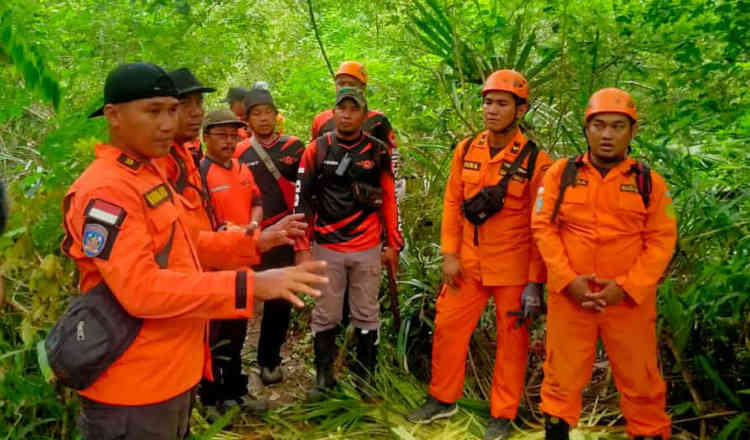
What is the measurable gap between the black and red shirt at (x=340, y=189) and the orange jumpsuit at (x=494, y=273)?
0.67 m

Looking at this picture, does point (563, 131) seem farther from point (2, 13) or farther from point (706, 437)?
point (2, 13)

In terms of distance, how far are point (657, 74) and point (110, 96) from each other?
360cm

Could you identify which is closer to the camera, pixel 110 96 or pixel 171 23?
pixel 110 96

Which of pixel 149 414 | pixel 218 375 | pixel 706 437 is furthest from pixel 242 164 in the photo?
pixel 706 437

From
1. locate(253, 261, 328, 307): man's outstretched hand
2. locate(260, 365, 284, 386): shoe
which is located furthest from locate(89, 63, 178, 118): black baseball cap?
locate(260, 365, 284, 386): shoe

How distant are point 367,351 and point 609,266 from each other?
→ 1917 mm

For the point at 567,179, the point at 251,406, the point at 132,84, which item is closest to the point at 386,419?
the point at 251,406

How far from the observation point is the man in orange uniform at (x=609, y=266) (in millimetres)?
3412

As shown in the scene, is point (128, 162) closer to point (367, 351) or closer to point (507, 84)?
point (507, 84)

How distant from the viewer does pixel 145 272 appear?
6.54 ft

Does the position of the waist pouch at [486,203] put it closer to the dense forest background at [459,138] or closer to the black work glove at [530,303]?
the black work glove at [530,303]

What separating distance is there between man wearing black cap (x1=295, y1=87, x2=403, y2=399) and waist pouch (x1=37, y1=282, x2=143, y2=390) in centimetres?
235

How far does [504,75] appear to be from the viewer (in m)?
3.96

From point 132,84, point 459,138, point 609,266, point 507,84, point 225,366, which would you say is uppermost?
point 507,84
